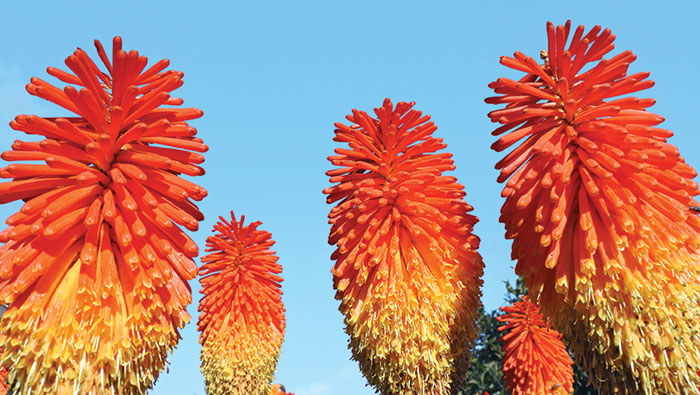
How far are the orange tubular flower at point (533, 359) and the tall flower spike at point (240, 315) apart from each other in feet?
13.5

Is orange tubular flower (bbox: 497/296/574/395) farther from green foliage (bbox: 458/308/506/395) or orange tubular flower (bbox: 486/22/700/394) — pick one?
green foliage (bbox: 458/308/506/395)

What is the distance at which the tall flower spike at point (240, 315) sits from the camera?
11383 mm

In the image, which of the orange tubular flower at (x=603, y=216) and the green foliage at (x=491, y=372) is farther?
the green foliage at (x=491, y=372)

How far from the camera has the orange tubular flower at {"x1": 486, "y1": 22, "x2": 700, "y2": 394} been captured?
596 cm

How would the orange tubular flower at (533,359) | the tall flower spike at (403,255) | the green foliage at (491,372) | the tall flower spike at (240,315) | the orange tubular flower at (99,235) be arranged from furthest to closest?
the green foliage at (491,372) < the tall flower spike at (240,315) < the orange tubular flower at (533,359) < the tall flower spike at (403,255) < the orange tubular flower at (99,235)

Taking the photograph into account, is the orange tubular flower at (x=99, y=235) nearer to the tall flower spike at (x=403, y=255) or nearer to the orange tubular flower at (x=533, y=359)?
the tall flower spike at (x=403, y=255)

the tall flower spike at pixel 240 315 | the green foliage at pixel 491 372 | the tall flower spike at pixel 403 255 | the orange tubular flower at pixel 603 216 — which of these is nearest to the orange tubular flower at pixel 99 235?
the tall flower spike at pixel 403 255

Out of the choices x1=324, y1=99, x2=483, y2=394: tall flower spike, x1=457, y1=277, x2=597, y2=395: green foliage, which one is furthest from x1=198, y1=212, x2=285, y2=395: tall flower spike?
x1=457, y1=277, x2=597, y2=395: green foliage

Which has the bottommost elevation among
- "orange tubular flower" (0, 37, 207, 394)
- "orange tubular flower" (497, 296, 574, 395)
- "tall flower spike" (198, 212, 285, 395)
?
"orange tubular flower" (0, 37, 207, 394)

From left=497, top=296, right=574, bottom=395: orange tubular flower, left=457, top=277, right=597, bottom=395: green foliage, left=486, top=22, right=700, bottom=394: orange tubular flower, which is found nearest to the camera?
left=486, top=22, right=700, bottom=394: orange tubular flower

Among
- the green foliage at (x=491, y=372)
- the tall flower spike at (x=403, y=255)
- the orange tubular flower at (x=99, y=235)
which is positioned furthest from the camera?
the green foliage at (x=491, y=372)

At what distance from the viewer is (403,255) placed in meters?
7.50

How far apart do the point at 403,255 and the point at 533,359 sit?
4.03 meters

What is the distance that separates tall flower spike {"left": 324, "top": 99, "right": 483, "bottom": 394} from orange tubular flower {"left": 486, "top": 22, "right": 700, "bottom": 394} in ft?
3.01
